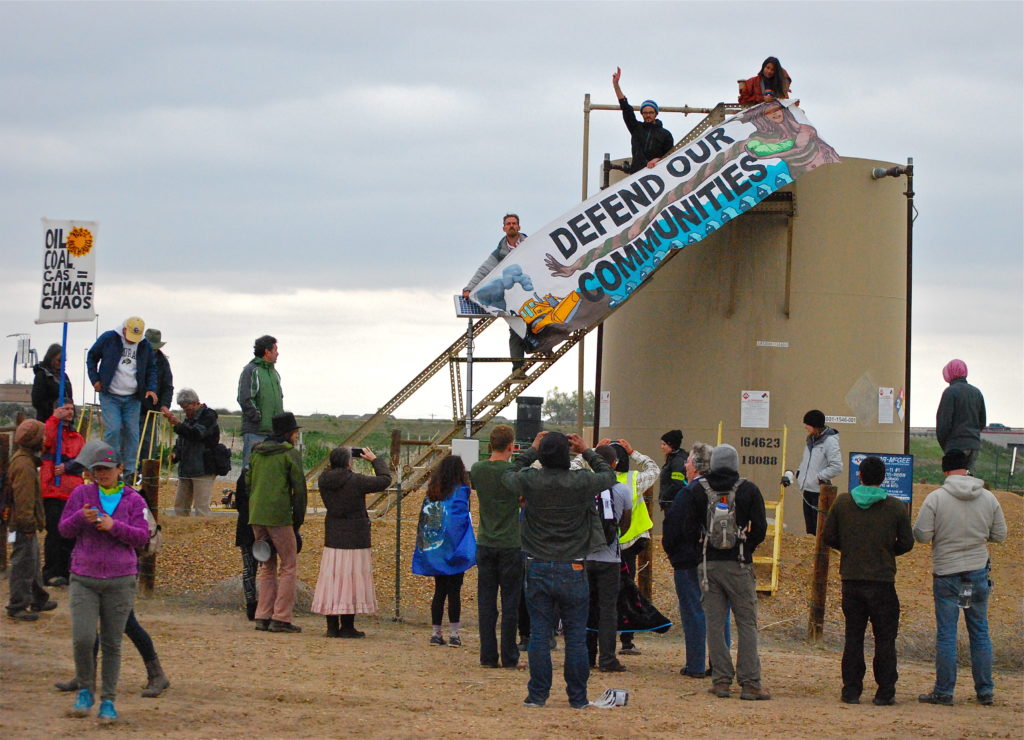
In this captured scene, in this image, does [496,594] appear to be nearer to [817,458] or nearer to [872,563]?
[872,563]

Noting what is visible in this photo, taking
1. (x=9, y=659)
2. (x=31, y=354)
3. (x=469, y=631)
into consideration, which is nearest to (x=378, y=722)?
(x=9, y=659)

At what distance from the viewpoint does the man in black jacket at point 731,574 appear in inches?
387

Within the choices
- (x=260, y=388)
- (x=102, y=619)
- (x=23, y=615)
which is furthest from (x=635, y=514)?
(x=23, y=615)

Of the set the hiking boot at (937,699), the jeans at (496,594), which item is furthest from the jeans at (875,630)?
the jeans at (496,594)

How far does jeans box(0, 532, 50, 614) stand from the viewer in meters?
11.5

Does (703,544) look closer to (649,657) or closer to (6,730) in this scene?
(649,657)

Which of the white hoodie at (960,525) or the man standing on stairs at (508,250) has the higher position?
the man standing on stairs at (508,250)

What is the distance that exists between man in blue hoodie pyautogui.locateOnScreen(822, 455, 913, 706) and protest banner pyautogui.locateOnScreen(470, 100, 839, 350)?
22.0 feet

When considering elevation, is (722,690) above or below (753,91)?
below

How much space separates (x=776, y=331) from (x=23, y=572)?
1048 centimetres

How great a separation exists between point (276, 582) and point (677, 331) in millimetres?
7502

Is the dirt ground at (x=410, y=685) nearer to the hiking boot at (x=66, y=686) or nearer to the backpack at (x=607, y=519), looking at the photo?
the hiking boot at (x=66, y=686)

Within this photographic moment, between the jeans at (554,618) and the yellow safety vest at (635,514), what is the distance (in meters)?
2.14

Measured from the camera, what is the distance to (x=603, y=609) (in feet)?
35.4
